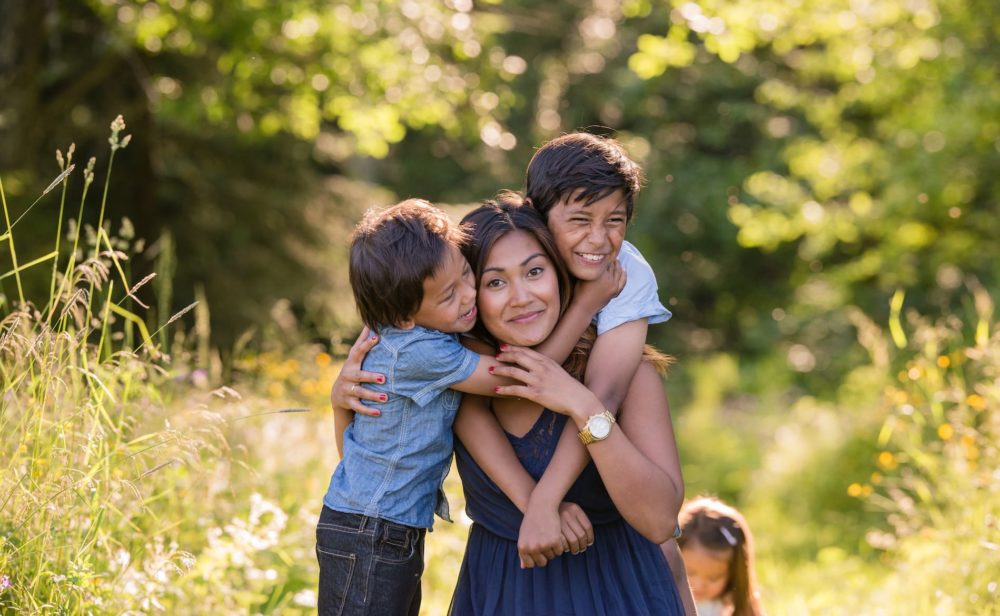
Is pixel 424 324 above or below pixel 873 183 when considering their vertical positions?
above

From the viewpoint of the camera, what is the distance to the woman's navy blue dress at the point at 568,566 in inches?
93.6

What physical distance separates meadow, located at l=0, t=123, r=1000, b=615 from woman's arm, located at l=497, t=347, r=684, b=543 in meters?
0.82

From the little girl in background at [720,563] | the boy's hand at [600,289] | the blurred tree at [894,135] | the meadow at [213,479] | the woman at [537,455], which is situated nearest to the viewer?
the woman at [537,455]

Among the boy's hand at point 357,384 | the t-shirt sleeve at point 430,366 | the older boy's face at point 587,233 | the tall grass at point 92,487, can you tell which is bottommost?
the tall grass at point 92,487

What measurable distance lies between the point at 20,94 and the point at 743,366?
1409 cm

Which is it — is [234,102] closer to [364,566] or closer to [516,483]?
[364,566]

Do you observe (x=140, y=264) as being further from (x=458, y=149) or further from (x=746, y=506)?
(x=458, y=149)

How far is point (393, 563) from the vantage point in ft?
8.15

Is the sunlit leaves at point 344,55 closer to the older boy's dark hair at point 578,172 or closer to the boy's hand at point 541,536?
the older boy's dark hair at point 578,172

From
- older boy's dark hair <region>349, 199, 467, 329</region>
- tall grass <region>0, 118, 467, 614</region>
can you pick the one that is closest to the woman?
older boy's dark hair <region>349, 199, 467, 329</region>

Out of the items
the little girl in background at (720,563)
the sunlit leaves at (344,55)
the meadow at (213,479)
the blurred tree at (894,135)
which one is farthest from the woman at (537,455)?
the sunlit leaves at (344,55)

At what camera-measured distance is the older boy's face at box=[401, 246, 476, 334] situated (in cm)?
236

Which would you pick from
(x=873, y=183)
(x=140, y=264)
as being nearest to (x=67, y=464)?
(x=140, y=264)

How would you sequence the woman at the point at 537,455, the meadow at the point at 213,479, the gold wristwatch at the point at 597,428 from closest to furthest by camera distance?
1. the gold wristwatch at the point at 597,428
2. the woman at the point at 537,455
3. the meadow at the point at 213,479
